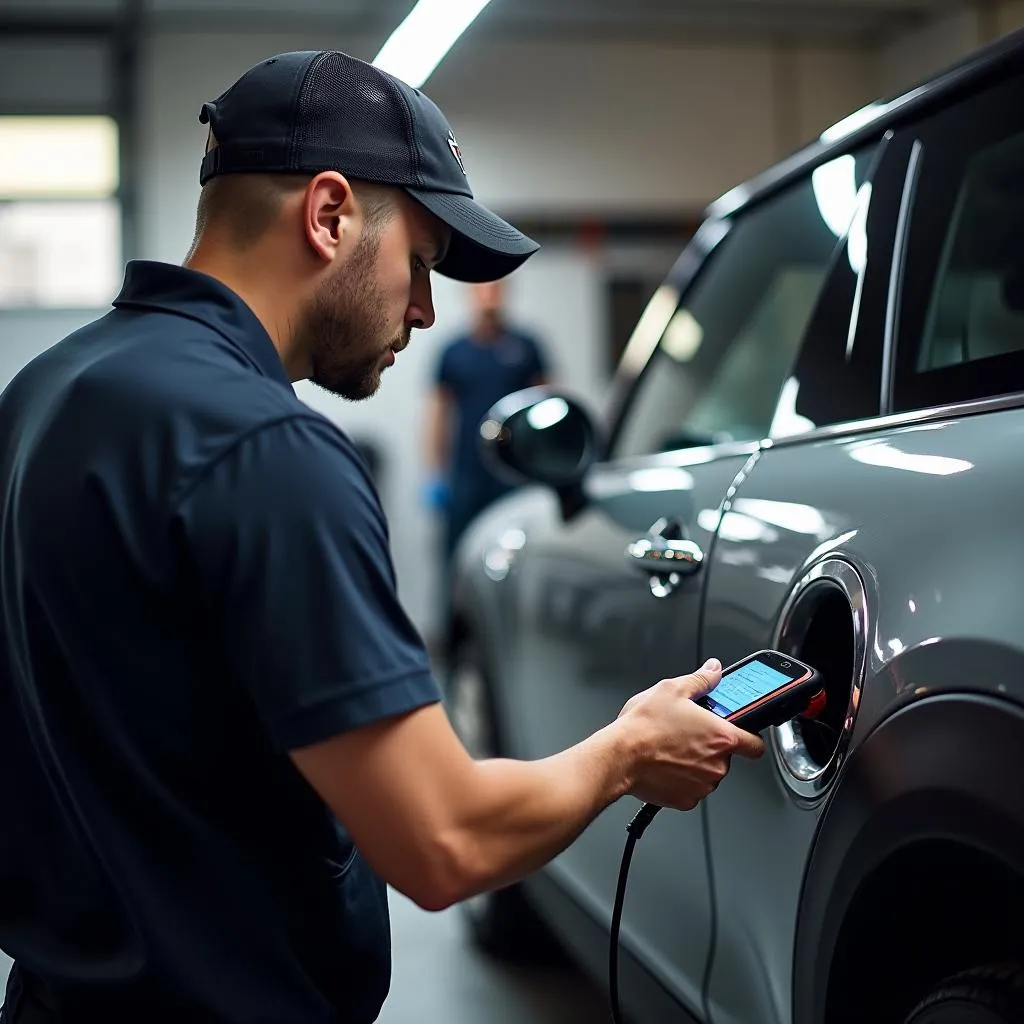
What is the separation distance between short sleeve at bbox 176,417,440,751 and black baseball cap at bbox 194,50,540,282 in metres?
0.31

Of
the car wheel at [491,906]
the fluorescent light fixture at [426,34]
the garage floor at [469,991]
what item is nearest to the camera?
the garage floor at [469,991]

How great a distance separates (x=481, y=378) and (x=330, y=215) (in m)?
5.48

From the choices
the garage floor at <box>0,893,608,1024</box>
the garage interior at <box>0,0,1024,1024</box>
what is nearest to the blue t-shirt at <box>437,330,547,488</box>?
the garage interior at <box>0,0,1024,1024</box>

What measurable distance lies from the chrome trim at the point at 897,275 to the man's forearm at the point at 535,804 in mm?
537

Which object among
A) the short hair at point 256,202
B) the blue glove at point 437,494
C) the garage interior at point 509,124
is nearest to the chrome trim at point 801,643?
the short hair at point 256,202

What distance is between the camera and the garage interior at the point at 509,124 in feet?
26.0

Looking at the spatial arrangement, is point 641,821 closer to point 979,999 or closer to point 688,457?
point 979,999

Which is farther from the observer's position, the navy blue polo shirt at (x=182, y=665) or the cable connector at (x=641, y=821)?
the cable connector at (x=641, y=821)

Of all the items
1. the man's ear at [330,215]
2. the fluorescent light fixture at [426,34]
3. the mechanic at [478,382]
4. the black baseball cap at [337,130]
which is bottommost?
the mechanic at [478,382]

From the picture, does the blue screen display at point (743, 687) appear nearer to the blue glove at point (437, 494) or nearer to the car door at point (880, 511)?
the car door at point (880, 511)

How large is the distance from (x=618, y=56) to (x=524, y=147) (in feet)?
2.82

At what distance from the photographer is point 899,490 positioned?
4.30 ft

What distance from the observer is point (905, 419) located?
141 cm

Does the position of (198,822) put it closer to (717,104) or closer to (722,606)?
(722,606)
